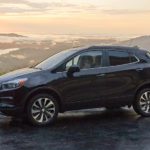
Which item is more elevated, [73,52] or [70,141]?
[73,52]

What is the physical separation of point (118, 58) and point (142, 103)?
116 centimetres

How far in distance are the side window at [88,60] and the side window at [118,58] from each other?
28 cm

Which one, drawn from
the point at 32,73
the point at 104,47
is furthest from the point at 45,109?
the point at 104,47

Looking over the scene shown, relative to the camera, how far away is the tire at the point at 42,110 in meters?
11.7

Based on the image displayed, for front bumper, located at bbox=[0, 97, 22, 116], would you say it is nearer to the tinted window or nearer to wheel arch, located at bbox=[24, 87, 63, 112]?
wheel arch, located at bbox=[24, 87, 63, 112]

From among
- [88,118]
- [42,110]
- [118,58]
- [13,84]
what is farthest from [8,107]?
[118,58]

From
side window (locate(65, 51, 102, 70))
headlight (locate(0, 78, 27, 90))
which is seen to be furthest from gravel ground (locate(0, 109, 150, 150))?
side window (locate(65, 51, 102, 70))

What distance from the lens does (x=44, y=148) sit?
368 inches

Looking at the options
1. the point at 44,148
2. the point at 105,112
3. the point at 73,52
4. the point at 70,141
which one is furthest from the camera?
the point at 105,112

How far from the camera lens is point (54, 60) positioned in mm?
12547

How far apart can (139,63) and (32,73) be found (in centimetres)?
262

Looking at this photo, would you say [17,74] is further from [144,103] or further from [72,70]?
[144,103]

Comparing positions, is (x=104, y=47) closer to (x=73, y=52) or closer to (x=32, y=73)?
(x=73, y=52)

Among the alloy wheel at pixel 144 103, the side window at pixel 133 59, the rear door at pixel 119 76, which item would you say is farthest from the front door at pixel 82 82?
the alloy wheel at pixel 144 103
